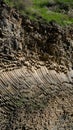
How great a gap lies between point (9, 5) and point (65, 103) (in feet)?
19.4

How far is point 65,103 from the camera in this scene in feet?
83.6

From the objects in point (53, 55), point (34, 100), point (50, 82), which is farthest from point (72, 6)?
point (34, 100)

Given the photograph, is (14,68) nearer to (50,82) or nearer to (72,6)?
(50,82)

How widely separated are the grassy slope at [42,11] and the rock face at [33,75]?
68cm

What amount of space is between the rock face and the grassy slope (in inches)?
26.6

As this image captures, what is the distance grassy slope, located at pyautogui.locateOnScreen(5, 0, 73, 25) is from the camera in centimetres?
2661

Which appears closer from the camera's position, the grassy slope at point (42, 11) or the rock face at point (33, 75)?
the rock face at point (33, 75)

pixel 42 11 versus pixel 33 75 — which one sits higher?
pixel 42 11

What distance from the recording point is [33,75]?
24875mm

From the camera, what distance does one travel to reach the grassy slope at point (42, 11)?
87.3 feet

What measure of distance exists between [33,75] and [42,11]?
5674 mm

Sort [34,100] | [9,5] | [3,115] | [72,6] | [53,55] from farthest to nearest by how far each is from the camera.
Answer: [72,6]
[53,55]
[9,5]
[34,100]
[3,115]

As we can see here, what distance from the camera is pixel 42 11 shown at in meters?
29.1

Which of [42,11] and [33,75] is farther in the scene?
[42,11]
